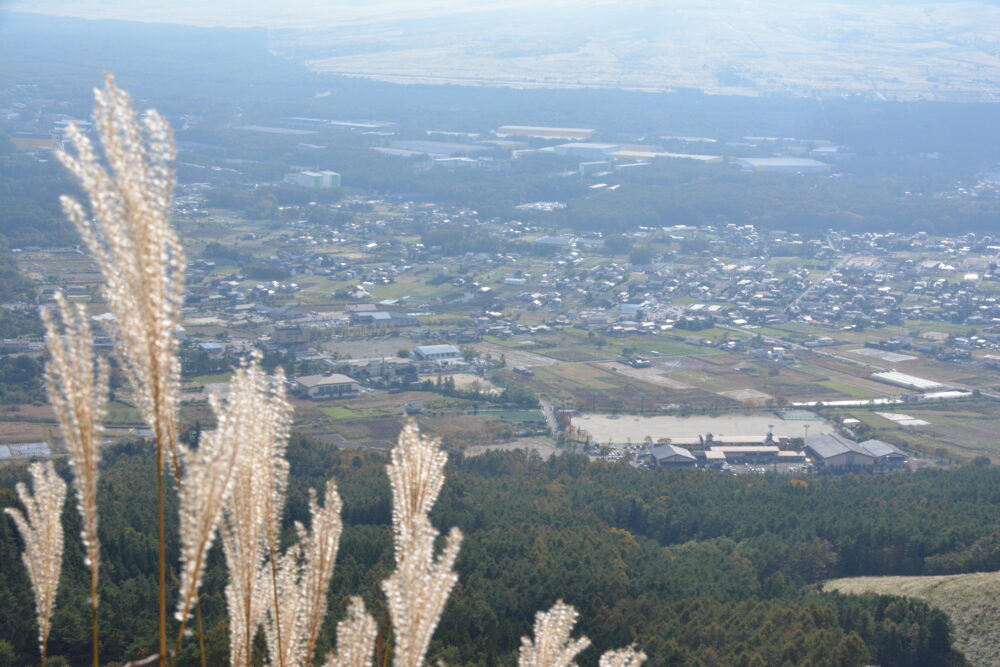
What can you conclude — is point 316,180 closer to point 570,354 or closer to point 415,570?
point 570,354

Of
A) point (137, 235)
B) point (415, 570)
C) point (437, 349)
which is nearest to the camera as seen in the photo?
point (137, 235)

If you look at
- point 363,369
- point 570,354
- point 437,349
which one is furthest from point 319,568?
point 570,354

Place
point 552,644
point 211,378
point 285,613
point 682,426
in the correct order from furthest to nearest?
point 211,378, point 682,426, point 552,644, point 285,613

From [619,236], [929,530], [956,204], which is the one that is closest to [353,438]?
[929,530]

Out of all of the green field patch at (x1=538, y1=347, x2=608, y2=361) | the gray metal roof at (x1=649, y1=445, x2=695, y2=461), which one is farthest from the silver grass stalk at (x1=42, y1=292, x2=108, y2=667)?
the green field patch at (x1=538, y1=347, x2=608, y2=361)

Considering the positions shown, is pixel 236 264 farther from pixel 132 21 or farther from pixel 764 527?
pixel 132 21

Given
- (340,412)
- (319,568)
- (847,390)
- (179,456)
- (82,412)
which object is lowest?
(847,390)
